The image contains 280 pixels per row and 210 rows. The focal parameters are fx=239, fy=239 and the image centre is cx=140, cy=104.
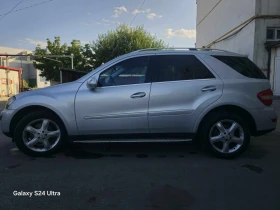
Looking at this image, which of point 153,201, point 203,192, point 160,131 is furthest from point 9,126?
point 203,192

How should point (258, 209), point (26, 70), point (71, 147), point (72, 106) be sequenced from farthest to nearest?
point (26, 70) → point (71, 147) → point (72, 106) → point (258, 209)

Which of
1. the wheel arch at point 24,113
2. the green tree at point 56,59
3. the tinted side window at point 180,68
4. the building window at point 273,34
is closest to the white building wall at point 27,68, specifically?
the green tree at point 56,59

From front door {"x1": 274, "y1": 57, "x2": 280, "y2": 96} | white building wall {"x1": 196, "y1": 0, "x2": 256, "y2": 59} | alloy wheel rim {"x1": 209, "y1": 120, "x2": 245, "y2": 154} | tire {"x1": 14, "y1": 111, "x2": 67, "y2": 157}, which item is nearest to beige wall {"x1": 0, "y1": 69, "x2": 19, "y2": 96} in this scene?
white building wall {"x1": 196, "y1": 0, "x2": 256, "y2": 59}

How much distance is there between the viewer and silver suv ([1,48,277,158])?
12.7ft

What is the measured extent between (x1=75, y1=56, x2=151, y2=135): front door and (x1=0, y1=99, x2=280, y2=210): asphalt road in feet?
1.76

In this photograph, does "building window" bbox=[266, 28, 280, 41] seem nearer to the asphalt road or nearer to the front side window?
the asphalt road

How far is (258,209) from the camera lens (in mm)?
2492

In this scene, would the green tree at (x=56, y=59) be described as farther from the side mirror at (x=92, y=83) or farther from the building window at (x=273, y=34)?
the side mirror at (x=92, y=83)

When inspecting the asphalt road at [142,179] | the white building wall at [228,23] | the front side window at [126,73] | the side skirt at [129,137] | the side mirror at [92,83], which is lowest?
the asphalt road at [142,179]

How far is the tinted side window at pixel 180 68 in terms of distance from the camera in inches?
157

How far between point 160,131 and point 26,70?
2478 inches

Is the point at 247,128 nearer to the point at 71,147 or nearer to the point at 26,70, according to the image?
the point at 71,147

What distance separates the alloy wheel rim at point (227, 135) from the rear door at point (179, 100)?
0.40m

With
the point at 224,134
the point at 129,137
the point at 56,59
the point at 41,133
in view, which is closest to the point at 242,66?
the point at 224,134
